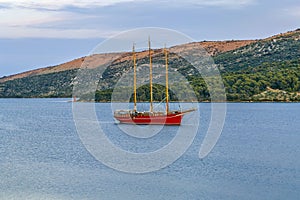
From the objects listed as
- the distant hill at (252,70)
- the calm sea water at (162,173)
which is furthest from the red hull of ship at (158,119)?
the distant hill at (252,70)

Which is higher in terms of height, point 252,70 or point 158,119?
point 252,70

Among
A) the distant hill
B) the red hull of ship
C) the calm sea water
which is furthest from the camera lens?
the distant hill

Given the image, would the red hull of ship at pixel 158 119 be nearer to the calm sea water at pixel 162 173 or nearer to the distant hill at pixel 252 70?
the calm sea water at pixel 162 173

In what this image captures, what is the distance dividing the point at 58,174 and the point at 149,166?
6.43 metres

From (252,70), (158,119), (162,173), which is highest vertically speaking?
(252,70)

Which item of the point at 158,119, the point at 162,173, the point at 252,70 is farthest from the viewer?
the point at 252,70

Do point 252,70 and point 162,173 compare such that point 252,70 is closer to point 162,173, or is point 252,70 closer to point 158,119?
point 158,119

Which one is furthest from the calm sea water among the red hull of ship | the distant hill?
the distant hill

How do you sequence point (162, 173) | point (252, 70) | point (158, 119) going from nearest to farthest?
point (162, 173) < point (158, 119) < point (252, 70)

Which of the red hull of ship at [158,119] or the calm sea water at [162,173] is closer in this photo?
the calm sea water at [162,173]

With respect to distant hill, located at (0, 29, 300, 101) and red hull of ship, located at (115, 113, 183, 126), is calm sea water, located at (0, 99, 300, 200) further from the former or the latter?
distant hill, located at (0, 29, 300, 101)

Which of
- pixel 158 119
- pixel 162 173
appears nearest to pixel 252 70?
pixel 158 119

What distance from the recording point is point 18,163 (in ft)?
132

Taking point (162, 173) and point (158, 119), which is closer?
point (162, 173)
